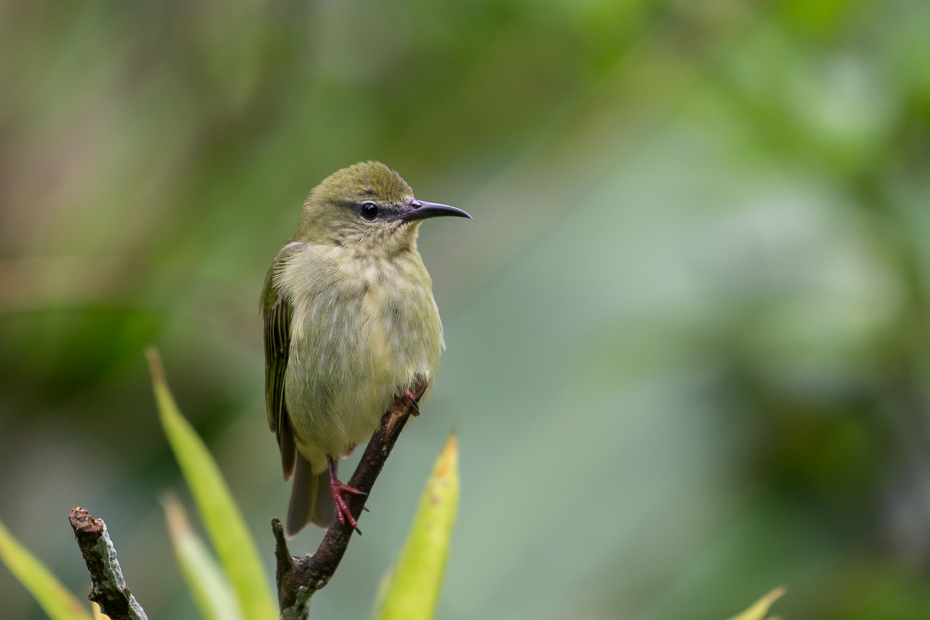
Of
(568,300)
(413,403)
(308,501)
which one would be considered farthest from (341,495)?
(568,300)

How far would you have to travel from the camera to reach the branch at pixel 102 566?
174 centimetres

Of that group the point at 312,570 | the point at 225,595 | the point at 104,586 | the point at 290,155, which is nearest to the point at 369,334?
the point at 225,595

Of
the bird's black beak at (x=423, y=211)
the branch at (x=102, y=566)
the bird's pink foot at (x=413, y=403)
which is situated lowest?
the branch at (x=102, y=566)

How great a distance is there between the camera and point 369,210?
3648 mm

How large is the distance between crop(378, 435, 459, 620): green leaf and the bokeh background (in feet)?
5.97

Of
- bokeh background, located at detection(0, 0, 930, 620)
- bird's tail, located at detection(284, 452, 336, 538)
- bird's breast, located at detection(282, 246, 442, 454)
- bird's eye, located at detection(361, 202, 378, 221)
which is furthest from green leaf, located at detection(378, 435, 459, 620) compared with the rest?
bokeh background, located at detection(0, 0, 930, 620)

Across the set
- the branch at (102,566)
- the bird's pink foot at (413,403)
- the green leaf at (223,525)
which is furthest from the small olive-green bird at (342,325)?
the branch at (102,566)

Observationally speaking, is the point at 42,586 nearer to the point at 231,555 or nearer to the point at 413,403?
the point at 231,555

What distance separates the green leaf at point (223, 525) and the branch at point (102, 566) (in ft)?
2.76

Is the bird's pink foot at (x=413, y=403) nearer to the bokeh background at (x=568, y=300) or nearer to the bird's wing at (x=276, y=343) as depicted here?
the bird's wing at (x=276, y=343)

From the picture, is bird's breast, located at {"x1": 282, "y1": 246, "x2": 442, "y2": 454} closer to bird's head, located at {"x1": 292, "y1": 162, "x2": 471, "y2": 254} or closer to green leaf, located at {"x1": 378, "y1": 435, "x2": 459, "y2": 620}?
bird's head, located at {"x1": 292, "y1": 162, "x2": 471, "y2": 254}

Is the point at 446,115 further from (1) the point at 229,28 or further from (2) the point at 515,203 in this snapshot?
(1) the point at 229,28

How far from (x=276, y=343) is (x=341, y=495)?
0.77 m

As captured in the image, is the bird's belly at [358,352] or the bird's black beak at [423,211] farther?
the bird's black beak at [423,211]
